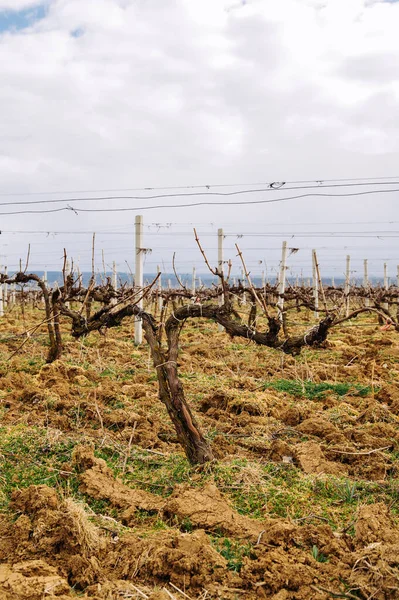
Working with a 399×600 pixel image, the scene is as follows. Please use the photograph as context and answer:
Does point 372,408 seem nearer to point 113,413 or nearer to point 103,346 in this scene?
point 113,413

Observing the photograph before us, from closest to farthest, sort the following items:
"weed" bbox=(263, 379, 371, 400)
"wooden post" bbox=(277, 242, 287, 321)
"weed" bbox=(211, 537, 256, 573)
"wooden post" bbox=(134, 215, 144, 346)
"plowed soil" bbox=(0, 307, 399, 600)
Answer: "plowed soil" bbox=(0, 307, 399, 600)
"weed" bbox=(211, 537, 256, 573)
"weed" bbox=(263, 379, 371, 400)
"wooden post" bbox=(134, 215, 144, 346)
"wooden post" bbox=(277, 242, 287, 321)

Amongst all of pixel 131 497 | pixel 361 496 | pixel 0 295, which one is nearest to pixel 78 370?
pixel 131 497

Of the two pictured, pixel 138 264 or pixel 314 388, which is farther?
pixel 138 264

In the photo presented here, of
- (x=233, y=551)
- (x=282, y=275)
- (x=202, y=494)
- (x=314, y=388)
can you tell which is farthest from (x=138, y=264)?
(x=233, y=551)

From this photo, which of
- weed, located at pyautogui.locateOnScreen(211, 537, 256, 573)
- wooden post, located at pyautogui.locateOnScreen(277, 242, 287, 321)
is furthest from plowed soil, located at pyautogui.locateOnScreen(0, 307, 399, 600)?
wooden post, located at pyautogui.locateOnScreen(277, 242, 287, 321)

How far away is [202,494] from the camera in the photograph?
3.50 m

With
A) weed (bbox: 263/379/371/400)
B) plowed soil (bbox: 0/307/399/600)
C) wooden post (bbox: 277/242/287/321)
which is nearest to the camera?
plowed soil (bbox: 0/307/399/600)

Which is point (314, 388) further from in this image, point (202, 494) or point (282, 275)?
point (282, 275)

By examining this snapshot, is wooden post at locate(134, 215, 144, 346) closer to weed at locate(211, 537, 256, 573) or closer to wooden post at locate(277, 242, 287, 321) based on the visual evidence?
wooden post at locate(277, 242, 287, 321)

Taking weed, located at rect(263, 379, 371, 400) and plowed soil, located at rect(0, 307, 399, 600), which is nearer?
plowed soil, located at rect(0, 307, 399, 600)

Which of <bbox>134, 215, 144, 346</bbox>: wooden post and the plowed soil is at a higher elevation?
<bbox>134, 215, 144, 346</bbox>: wooden post

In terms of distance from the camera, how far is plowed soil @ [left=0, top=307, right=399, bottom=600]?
2598 mm

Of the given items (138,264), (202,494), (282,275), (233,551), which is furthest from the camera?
(282,275)

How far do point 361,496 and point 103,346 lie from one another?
7636 millimetres
